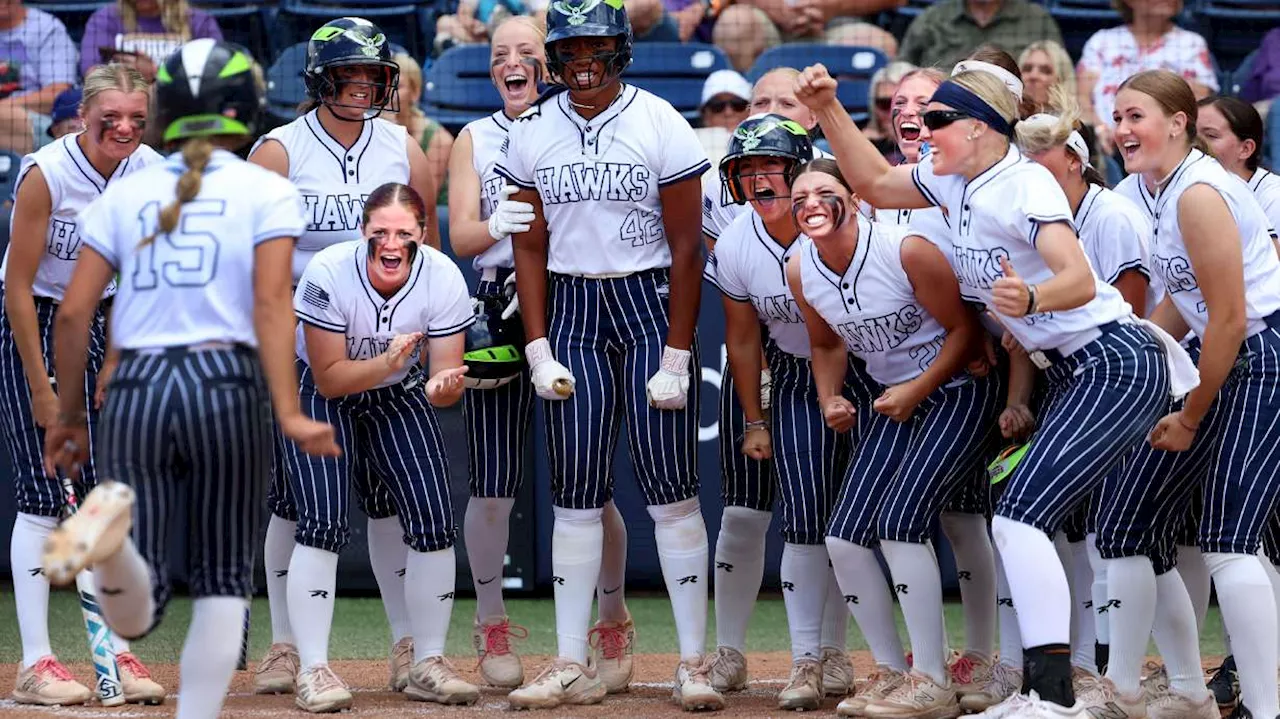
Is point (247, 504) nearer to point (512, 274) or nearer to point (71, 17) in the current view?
point (512, 274)

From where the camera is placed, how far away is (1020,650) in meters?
5.12

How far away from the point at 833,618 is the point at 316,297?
6.28ft

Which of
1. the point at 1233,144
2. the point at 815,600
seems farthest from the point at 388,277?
the point at 1233,144

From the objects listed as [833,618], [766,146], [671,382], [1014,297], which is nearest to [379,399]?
[671,382]

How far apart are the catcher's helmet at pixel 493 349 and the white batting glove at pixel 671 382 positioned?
485mm

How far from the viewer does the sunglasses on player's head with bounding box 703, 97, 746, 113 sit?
7.82 meters

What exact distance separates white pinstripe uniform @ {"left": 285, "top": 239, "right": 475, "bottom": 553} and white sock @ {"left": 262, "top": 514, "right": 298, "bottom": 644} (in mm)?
508

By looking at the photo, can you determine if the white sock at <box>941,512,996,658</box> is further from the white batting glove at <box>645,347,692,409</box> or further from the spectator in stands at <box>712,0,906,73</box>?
the spectator in stands at <box>712,0,906,73</box>

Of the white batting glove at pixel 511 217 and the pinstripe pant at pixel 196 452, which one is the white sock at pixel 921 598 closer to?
the white batting glove at pixel 511 217

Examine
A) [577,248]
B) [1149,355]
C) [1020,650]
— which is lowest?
[1020,650]

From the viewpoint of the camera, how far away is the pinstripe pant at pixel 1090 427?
4152mm

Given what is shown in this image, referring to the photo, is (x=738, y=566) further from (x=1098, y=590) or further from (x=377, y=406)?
(x=377, y=406)

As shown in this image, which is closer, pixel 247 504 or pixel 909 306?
pixel 247 504

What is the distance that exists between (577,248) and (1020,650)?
5.92 ft
